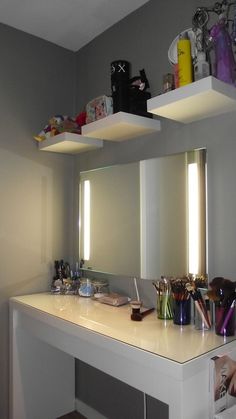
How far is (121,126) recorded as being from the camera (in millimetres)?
Result: 1579

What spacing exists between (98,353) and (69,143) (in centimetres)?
114

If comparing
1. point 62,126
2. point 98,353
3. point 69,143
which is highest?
point 62,126

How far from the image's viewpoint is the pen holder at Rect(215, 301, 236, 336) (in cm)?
122

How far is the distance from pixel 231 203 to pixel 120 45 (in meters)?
1.17

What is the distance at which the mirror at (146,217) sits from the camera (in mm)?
1472

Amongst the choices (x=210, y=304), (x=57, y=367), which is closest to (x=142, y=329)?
(x=210, y=304)

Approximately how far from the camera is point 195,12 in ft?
4.76

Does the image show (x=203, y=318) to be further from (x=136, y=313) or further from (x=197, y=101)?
(x=197, y=101)

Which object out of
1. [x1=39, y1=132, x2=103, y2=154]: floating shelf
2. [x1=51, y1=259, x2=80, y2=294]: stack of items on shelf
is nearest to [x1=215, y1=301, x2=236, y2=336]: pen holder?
A: [x1=51, y1=259, x2=80, y2=294]: stack of items on shelf

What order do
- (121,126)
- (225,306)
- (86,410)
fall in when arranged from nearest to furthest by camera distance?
(225,306) < (121,126) < (86,410)

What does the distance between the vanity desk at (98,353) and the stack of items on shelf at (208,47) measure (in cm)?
98

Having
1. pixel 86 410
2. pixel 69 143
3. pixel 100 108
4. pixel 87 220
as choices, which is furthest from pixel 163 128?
pixel 86 410

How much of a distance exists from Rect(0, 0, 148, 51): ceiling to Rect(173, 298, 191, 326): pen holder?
1542mm

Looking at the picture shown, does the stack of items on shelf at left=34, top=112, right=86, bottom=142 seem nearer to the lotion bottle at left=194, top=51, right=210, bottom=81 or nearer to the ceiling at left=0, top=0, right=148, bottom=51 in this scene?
the ceiling at left=0, top=0, right=148, bottom=51
